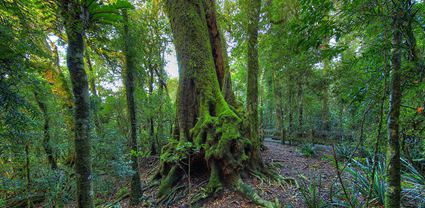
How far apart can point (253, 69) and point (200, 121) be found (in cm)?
216

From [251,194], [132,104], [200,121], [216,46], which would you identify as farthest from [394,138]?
[216,46]

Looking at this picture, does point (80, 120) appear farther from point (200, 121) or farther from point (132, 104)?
point (200, 121)

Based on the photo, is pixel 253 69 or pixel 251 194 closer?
pixel 251 194

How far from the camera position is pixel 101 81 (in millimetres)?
10500

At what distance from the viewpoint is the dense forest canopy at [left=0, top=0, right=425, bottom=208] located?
1.77 m

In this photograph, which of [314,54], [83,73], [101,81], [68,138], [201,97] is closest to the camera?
[83,73]

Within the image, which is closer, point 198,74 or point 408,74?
point 408,74

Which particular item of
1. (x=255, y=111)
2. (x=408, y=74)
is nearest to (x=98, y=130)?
(x=255, y=111)

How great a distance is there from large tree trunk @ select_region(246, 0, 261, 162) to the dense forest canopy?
0.10 feet

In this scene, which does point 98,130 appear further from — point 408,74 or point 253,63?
point 408,74

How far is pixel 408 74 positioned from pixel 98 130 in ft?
26.2

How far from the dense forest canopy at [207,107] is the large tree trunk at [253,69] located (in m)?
0.03

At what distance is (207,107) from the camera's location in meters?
4.68

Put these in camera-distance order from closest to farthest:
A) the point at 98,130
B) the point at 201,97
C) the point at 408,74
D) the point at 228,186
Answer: the point at 408,74 < the point at 228,186 < the point at 201,97 < the point at 98,130
